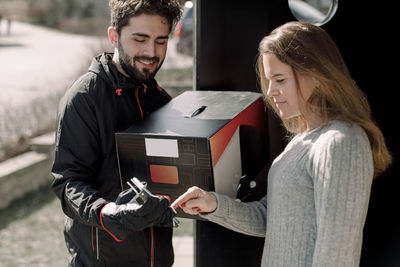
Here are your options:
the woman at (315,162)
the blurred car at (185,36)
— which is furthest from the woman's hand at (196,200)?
the blurred car at (185,36)

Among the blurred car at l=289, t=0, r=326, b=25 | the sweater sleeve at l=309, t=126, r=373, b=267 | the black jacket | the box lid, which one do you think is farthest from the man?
the sweater sleeve at l=309, t=126, r=373, b=267

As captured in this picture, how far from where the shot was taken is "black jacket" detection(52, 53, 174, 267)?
4.80 ft

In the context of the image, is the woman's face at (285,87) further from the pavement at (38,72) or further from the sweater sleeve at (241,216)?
the pavement at (38,72)

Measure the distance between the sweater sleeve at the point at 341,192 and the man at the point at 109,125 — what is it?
53 cm

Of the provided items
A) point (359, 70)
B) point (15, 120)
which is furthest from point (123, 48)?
point (15, 120)

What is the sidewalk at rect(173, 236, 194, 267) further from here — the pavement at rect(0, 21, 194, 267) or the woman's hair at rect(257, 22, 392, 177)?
the woman's hair at rect(257, 22, 392, 177)

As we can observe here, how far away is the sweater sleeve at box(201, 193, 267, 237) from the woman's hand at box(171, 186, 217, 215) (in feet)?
0.14

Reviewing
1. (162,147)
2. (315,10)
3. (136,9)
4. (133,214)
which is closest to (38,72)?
(136,9)

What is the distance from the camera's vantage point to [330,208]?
114 centimetres

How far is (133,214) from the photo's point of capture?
1.21 m

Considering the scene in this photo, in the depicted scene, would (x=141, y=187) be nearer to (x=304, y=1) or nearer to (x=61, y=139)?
(x=61, y=139)

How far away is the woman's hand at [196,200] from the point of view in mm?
1323

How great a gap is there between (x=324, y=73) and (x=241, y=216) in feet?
1.61

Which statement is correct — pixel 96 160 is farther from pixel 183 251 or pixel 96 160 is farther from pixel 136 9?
pixel 183 251
